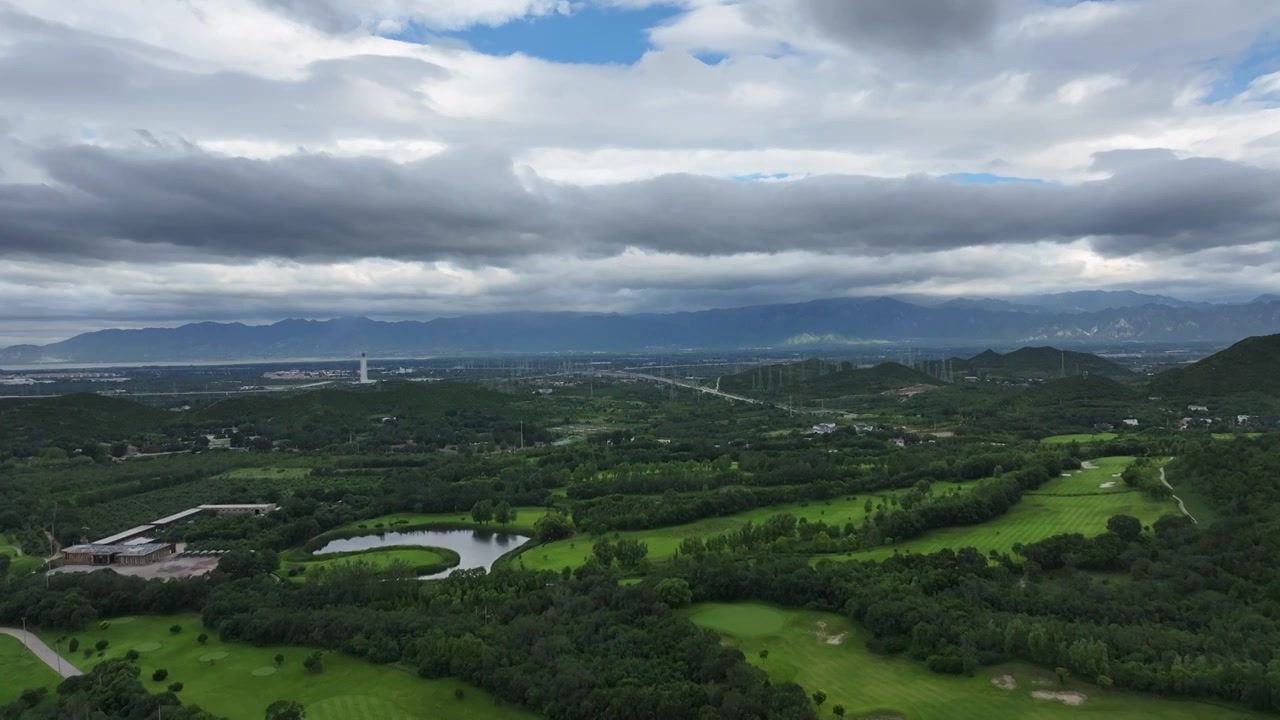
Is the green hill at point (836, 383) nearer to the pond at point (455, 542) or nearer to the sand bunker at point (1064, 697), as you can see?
the pond at point (455, 542)

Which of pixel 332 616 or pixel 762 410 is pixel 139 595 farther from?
pixel 762 410

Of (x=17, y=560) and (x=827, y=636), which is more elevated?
(x=17, y=560)

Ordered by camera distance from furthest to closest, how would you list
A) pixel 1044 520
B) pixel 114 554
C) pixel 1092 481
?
pixel 1092 481
pixel 1044 520
pixel 114 554

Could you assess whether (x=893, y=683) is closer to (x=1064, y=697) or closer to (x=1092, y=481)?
(x=1064, y=697)

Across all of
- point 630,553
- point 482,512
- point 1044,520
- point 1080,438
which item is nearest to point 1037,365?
point 1080,438

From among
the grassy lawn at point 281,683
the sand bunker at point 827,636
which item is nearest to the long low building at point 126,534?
the grassy lawn at point 281,683

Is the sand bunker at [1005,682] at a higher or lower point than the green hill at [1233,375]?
lower

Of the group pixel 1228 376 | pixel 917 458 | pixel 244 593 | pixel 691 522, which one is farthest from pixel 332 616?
pixel 1228 376
